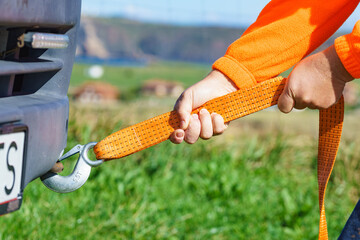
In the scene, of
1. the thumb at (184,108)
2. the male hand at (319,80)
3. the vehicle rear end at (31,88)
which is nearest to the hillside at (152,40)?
the vehicle rear end at (31,88)

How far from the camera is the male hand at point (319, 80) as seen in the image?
196 cm

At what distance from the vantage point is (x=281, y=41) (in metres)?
2.18

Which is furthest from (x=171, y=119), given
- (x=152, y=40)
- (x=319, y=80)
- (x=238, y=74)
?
(x=152, y=40)

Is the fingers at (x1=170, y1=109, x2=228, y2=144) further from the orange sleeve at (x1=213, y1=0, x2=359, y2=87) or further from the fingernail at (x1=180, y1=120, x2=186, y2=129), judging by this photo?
the orange sleeve at (x1=213, y1=0, x2=359, y2=87)

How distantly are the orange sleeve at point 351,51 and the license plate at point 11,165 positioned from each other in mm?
1027

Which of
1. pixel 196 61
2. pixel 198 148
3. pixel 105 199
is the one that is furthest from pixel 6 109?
pixel 196 61

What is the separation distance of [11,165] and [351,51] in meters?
1.12

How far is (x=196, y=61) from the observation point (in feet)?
30.0

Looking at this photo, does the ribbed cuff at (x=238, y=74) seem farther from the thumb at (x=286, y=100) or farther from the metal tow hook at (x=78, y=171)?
the metal tow hook at (x=78, y=171)

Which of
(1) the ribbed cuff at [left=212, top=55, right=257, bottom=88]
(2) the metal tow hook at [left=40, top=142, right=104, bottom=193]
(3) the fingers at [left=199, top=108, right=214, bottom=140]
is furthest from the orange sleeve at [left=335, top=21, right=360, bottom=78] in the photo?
(2) the metal tow hook at [left=40, top=142, right=104, bottom=193]

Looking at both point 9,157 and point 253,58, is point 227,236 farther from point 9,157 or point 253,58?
point 9,157

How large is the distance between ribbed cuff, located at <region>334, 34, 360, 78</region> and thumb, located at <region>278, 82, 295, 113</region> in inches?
7.8

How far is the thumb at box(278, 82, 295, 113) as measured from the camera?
2.00 m

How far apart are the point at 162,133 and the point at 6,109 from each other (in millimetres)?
564
